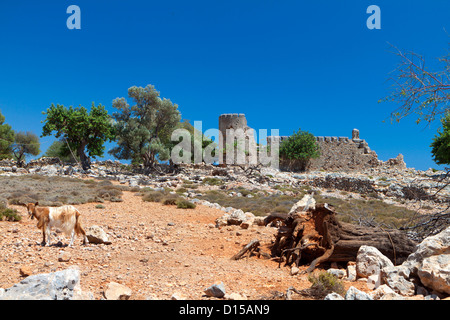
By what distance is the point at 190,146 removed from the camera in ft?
124

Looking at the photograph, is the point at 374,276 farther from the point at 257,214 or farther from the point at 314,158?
the point at 314,158

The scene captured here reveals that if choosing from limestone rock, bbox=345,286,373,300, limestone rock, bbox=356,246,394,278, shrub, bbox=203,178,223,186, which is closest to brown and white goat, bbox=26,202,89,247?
limestone rock, bbox=345,286,373,300

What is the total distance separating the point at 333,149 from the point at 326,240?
3597cm

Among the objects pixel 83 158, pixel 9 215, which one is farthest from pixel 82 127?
pixel 9 215

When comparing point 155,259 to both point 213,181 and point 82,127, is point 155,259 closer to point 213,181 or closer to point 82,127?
point 213,181

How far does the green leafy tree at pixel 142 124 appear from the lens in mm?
31812

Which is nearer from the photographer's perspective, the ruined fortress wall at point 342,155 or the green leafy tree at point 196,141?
the green leafy tree at point 196,141

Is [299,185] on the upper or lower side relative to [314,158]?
lower

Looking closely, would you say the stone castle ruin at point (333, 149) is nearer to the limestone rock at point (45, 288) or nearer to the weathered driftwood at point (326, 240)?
the weathered driftwood at point (326, 240)

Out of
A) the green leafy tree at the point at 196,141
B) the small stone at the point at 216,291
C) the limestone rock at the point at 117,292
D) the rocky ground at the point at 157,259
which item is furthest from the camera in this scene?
the green leafy tree at the point at 196,141

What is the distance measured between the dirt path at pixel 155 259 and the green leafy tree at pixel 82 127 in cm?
2336

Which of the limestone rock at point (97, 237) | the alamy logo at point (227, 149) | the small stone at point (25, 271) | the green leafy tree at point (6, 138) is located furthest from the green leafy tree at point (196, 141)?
the small stone at point (25, 271)
